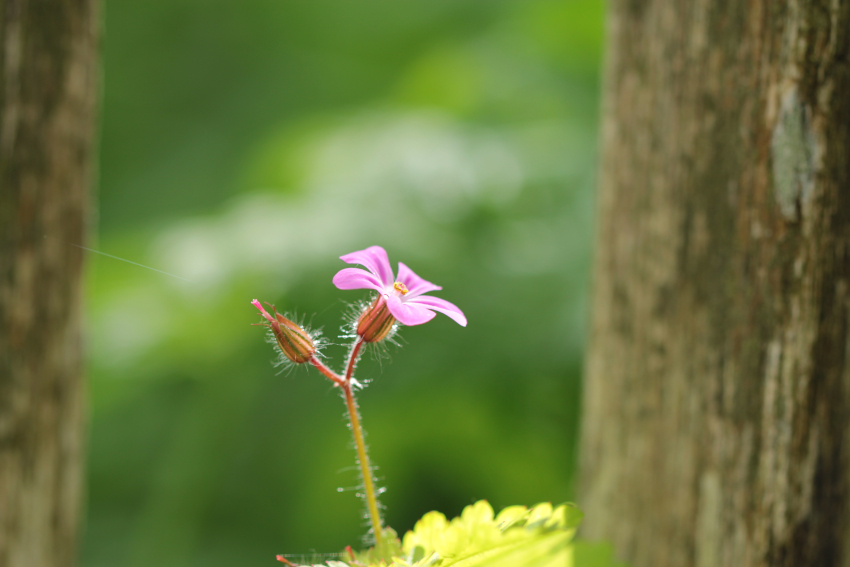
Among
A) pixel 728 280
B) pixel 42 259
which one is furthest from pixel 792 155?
pixel 42 259

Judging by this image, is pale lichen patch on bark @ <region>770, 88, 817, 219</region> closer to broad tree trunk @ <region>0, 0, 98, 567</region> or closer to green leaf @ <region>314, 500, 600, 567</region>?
green leaf @ <region>314, 500, 600, 567</region>

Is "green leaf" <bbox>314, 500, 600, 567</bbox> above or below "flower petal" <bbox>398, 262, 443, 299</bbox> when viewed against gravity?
below

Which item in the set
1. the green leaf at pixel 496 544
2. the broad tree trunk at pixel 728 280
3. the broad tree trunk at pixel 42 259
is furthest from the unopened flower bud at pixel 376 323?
the broad tree trunk at pixel 42 259

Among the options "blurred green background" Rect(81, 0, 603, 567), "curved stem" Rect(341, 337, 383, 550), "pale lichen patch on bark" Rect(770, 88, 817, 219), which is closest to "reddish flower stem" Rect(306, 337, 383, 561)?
"curved stem" Rect(341, 337, 383, 550)

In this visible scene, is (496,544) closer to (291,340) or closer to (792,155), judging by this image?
(291,340)

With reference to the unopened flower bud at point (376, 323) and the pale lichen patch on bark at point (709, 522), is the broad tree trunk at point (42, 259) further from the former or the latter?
the pale lichen patch on bark at point (709, 522)

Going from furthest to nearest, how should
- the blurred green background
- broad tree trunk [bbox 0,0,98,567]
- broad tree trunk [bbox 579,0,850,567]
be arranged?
1. the blurred green background
2. broad tree trunk [bbox 0,0,98,567]
3. broad tree trunk [bbox 579,0,850,567]

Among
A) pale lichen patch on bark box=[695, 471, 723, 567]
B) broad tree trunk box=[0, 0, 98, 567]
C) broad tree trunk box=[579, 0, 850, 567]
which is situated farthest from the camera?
broad tree trunk box=[0, 0, 98, 567]
